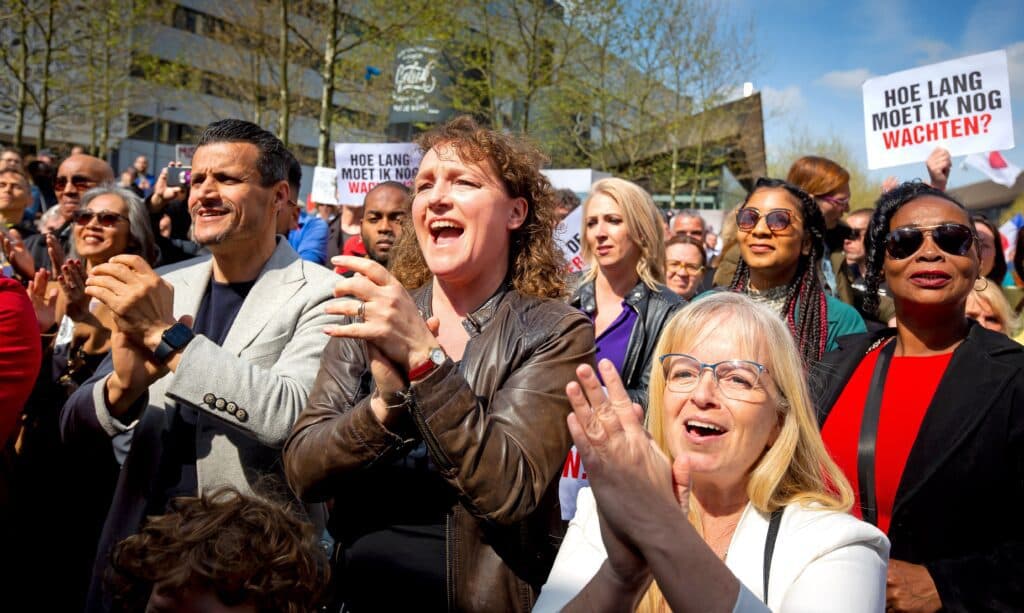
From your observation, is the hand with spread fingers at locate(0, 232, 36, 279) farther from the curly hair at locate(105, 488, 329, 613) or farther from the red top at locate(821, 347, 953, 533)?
the red top at locate(821, 347, 953, 533)

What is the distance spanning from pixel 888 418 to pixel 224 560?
206 centimetres

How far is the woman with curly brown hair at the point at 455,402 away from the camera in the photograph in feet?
5.95

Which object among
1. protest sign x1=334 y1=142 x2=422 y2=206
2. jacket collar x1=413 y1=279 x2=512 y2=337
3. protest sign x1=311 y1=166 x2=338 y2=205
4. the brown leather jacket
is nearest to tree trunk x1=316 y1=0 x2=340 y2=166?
protest sign x1=311 y1=166 x2=338 y2=205

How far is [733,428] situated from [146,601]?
1479 mm

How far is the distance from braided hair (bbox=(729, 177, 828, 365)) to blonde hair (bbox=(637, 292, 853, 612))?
149 centimetres

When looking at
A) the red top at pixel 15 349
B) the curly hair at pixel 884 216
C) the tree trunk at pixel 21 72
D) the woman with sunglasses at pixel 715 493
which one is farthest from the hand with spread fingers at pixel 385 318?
the tree trunk at pixel 21 72

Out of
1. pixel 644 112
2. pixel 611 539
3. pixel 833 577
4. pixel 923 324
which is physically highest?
pixel 644 112

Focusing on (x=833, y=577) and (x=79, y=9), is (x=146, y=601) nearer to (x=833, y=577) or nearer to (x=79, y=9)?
(x=833, y=577)

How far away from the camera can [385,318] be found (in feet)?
5.80

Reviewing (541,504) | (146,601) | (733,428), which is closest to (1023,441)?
(733,428)

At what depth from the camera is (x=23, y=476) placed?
339 centimetres

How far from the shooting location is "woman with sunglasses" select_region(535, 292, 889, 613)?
144 cm

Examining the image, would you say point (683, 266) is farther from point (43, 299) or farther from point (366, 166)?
point (43, 299)

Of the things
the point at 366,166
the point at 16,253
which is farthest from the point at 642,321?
the point at 366,166
